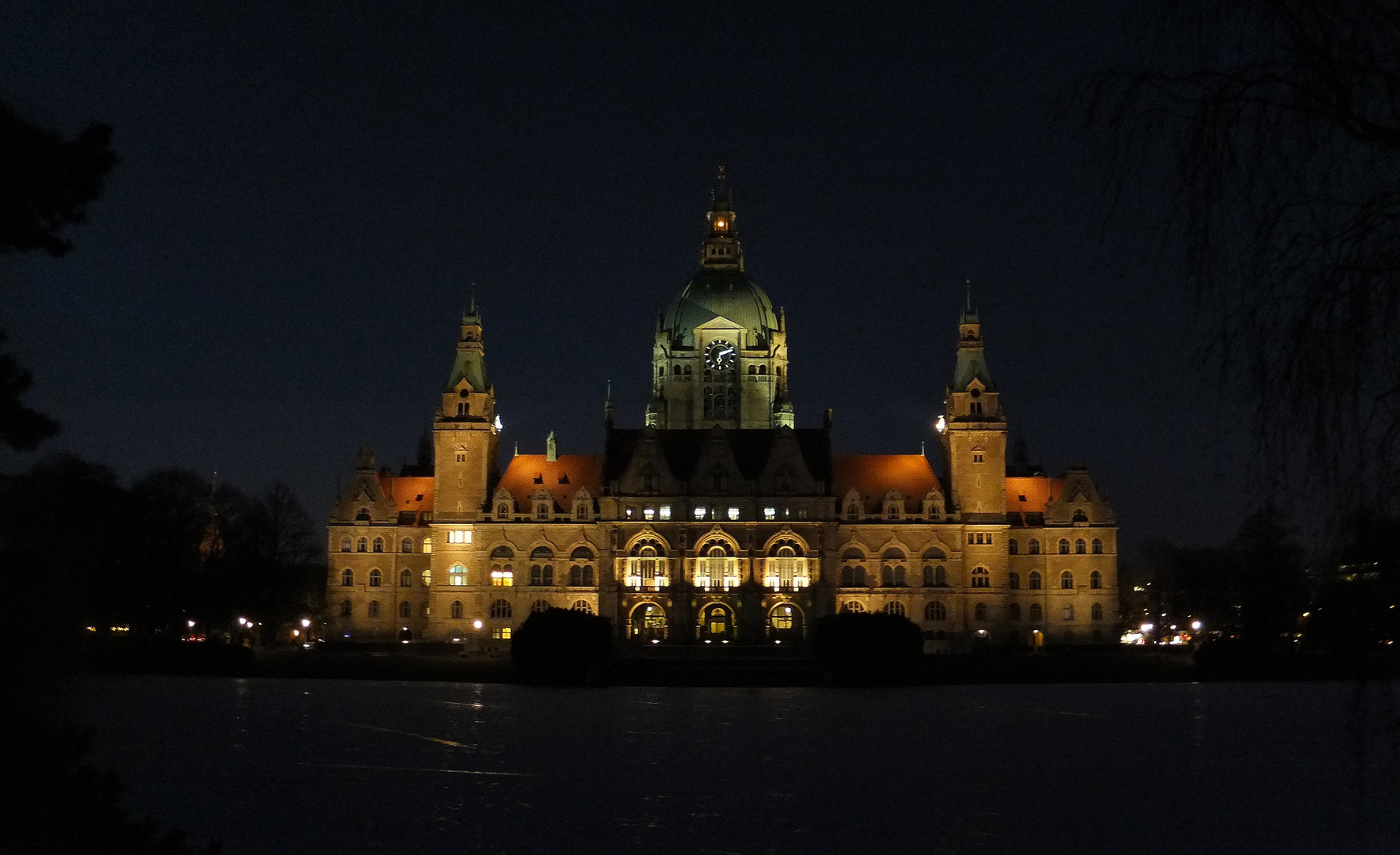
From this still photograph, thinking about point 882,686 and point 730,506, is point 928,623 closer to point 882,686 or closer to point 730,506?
point 730,506

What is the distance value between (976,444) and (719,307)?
3200 cm

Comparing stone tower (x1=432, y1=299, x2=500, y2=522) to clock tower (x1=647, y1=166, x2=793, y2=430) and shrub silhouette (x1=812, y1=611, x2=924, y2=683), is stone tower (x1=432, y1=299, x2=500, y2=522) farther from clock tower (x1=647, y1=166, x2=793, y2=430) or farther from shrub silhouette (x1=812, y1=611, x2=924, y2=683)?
shrub silhouette (x1=812, y1=611, x2=924, y2=683)

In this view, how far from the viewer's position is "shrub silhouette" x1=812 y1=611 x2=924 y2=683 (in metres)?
66.5

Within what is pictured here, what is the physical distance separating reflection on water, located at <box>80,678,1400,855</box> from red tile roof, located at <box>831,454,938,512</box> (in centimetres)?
5332

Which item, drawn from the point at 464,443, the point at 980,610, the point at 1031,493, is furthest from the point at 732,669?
the point at 1031,493

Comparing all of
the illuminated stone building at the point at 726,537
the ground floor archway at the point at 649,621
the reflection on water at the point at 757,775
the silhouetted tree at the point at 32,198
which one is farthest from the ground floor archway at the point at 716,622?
the silhouetted tree at the point at 32,198

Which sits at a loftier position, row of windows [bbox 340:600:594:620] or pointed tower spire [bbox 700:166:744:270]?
pointed tower spire [bbox 700:166:744:270]

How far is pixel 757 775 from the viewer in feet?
99.7

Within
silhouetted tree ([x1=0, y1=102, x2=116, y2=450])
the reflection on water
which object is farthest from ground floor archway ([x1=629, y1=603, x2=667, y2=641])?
silhouetted tree ([x1=0, y1=102, x2=116, y2=450])

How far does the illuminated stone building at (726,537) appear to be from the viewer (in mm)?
100625

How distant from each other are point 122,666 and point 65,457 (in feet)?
5.62

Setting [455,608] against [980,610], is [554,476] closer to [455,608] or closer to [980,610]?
[455,608]

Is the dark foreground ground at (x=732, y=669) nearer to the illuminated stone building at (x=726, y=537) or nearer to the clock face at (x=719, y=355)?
the illuminated stone building at (x=726, y=537)

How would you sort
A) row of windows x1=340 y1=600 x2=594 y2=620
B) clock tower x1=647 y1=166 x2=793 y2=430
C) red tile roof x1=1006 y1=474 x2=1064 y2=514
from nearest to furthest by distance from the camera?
1. row of windows x1=340 y1=600 x2=594 y2=620
2. red tile roof x1=1006 y1=474 x2=1064 y2=514
3. clock tower x1=647 y1=166 x2=793 y2=430
